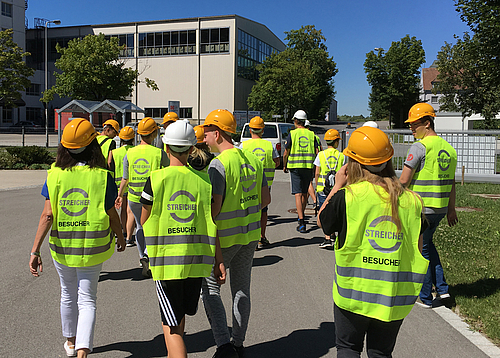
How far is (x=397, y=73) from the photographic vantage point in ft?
208

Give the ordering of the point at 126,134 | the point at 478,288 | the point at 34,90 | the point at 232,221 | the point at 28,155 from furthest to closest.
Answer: the point at 34,90
the point at 28,155
the point at 126,134
the point at 478,288
the point at 232,221

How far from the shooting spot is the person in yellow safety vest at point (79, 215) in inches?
139

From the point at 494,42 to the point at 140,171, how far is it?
9.60 metres

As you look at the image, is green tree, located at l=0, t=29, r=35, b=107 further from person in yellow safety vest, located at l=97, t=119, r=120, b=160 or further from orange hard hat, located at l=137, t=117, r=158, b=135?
orange hard hat, located at l=137, t=117, r=158, b=135

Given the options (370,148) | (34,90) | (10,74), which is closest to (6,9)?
(34,90)

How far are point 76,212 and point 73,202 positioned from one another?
79mm

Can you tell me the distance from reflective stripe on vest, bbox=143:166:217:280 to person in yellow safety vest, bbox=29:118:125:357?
2.02 ft

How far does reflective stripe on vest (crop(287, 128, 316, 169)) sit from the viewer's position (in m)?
8.83

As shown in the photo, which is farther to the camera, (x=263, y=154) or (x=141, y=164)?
(x=263, y=154)

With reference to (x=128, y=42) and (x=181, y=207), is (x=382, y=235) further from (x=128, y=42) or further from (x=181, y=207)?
(x=128, y=42)

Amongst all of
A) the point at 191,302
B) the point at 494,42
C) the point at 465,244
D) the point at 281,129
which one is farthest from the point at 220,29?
the point at 191,302

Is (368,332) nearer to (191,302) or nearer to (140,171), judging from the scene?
(191,302)

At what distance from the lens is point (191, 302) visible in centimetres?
326

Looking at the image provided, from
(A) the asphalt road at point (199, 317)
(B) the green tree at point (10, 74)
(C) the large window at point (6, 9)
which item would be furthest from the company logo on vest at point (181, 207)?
(C) the large window at point (6, 9)
